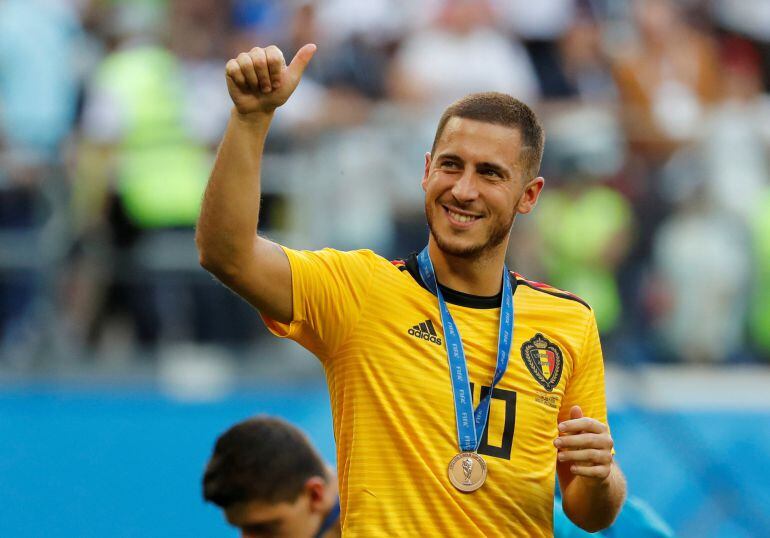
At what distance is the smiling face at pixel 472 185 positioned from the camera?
3.38m

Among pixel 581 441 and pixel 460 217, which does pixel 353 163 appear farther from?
pixel 581 441

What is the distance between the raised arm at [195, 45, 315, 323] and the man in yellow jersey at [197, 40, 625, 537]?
5 centimetres

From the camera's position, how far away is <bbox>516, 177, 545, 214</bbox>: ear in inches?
139

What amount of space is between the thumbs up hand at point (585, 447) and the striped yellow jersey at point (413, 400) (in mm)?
179

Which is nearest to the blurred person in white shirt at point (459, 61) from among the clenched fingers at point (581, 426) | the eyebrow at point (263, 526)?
the eyebrow at point (263, 526)

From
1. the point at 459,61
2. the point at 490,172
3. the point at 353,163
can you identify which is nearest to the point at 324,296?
the point at 490,172

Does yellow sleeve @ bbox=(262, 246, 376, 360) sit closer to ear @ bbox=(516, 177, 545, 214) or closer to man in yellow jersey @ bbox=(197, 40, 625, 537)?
man in yellow jersey @ bbox=(197, 40, 625, 537)

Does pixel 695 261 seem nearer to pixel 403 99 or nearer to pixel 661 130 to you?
pixel 661 130

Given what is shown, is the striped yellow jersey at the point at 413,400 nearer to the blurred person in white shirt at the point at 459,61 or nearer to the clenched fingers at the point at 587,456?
the clenched fingers at the point at 587,456

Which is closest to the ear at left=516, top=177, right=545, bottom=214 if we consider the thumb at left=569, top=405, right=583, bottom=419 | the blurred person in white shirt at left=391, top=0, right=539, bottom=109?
the thumb at left=569, top=405, right=583, bottom=419

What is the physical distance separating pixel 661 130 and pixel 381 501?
6.69m

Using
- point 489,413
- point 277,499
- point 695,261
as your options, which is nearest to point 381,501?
point 489,413

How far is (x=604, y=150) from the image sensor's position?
30.4 ft

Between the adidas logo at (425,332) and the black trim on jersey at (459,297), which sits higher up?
the black trim on jersey at (459,297)
